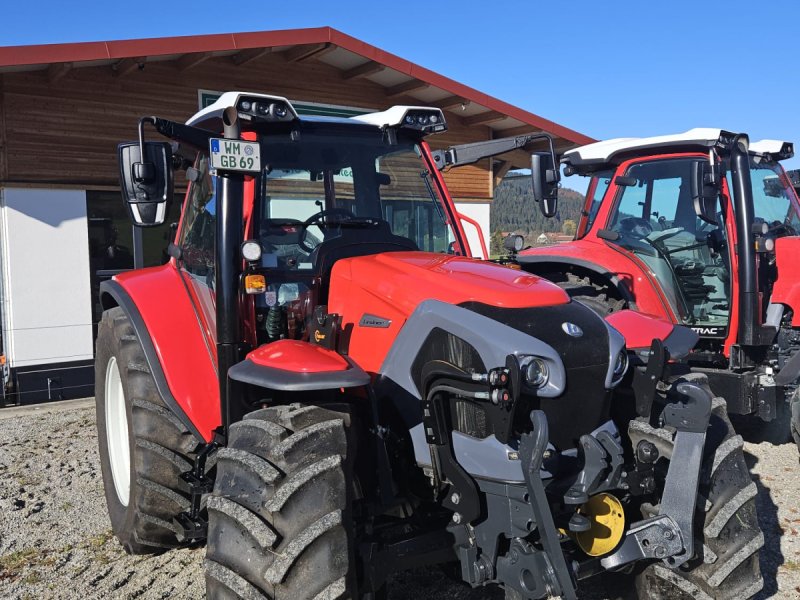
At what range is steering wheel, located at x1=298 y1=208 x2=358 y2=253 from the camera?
11.6ft

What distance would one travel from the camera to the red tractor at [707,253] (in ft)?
18.4

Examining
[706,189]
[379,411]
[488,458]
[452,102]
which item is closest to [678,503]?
[488,458]

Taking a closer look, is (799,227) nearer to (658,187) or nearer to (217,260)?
(658,187)

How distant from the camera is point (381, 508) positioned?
2906 millimetres

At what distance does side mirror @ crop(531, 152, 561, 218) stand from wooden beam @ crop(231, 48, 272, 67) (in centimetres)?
725

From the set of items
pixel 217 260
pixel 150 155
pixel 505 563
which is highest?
pixel 150 155

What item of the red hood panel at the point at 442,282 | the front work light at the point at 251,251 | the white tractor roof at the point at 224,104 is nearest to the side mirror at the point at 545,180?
the red hood panel at the point at 442,282

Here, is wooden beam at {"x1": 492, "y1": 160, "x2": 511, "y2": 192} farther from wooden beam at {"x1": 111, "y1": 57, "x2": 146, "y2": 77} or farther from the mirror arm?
the mirror arm

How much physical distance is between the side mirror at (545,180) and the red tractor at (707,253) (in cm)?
151

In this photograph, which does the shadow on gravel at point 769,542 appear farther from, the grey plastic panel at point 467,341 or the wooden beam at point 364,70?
the wooden beam at point 364,70

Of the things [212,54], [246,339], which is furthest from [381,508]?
[212,54]

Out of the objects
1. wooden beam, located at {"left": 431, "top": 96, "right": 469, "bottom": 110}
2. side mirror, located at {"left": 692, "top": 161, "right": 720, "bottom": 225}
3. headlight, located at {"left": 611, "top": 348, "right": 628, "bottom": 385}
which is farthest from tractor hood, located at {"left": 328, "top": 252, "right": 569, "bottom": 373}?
wooden beam, located at {"left": 431, "top": 96, "right": 469, "bottom": 110}

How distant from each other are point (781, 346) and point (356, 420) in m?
4.06

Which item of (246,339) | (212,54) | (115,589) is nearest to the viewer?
(246,339)
